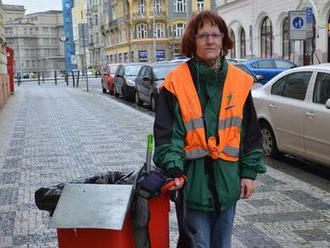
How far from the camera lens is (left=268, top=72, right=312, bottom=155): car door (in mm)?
7266

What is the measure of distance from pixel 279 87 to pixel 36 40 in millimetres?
116965

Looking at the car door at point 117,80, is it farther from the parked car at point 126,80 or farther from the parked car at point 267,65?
the parked car at point 267,65

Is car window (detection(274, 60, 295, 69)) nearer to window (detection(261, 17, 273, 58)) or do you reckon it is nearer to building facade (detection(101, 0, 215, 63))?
window (detection(261, 17, 273, 58))

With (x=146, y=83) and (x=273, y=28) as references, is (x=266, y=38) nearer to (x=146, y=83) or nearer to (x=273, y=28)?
(x=273, y=28)

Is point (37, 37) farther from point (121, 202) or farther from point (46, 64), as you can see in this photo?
point (121, 202)

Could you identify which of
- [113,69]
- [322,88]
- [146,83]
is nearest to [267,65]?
[146,83]

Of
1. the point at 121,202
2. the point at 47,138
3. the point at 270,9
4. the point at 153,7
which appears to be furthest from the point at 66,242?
the point at 153,7

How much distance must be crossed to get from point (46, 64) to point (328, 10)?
99211 mm

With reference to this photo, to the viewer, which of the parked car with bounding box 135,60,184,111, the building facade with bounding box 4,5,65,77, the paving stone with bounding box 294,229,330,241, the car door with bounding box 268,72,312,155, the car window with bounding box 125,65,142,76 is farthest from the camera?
the building facade with bounding box 4,5,65,77

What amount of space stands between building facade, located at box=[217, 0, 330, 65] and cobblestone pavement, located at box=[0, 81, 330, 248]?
18.2 metres

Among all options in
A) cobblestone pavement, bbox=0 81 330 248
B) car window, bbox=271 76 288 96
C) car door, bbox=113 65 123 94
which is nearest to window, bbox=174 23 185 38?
car door, bbox=113 65 123 94

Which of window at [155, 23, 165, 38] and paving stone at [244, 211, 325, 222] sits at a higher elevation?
window at [155, 23, 165, 38]

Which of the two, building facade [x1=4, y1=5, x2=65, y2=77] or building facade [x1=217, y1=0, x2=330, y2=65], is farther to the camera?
building facade [x1=4, y1=5, x2=65, y2=77]

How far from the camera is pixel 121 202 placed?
2445mm
